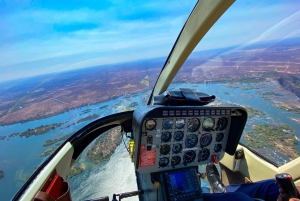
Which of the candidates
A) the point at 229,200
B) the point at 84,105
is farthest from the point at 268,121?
the point at 84,105

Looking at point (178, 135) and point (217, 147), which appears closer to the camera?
point (178, 135)

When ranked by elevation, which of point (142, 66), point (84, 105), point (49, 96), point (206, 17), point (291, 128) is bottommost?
point (291, 128)

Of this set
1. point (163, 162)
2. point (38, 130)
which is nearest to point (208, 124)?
point (163, 162)

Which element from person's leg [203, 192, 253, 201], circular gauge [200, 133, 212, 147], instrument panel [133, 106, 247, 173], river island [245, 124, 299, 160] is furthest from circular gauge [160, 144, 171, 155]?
river island [245, 124, 299, 160]

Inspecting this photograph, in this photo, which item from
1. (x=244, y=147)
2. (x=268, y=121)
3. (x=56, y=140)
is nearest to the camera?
(x=56, y=140)

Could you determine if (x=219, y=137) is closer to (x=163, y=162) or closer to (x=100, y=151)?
(x=163, y=162)

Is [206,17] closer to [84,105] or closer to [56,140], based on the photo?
[84,105]
